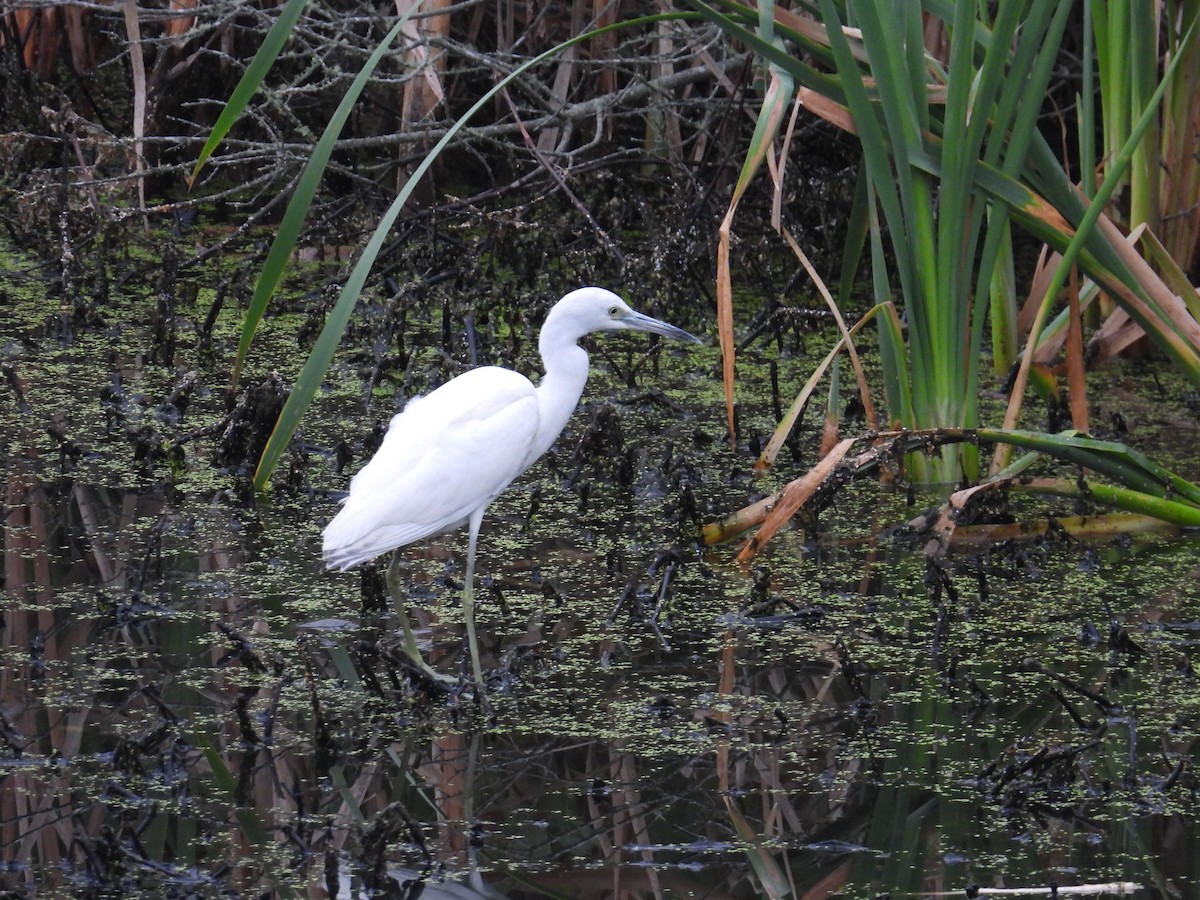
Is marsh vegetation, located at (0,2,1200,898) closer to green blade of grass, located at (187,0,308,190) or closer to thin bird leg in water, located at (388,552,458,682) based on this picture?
thin bird leg in water, located at (388,552,458,682)

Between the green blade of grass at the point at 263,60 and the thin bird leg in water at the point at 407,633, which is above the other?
the green blade of grass at the point at 263,60

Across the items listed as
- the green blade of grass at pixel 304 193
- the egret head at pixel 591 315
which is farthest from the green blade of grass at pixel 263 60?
the egret head at pixel 591 315

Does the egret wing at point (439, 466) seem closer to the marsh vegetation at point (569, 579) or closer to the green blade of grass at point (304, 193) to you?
the marsh vegetation at point (569, 579)

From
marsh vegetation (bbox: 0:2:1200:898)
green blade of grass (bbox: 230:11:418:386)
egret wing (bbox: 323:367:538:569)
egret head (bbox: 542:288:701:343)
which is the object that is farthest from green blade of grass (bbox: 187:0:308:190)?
egret head (bbox: 542:288:701:343)

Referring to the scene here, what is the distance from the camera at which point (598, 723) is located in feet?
11.0


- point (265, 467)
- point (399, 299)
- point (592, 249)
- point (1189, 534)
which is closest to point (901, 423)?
point (1189, 534)

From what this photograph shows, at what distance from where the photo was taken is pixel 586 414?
221 inches

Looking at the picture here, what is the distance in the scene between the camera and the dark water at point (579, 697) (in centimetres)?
278

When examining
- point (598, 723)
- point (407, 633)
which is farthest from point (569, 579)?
point (598, 723)

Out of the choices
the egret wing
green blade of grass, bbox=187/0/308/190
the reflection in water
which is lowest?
the reflection in water

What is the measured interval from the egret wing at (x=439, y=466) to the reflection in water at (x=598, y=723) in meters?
0.27

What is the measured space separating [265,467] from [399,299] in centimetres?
218

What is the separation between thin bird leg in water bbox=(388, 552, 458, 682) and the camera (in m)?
3.49

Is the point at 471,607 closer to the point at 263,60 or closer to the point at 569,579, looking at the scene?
the point at 569,579
